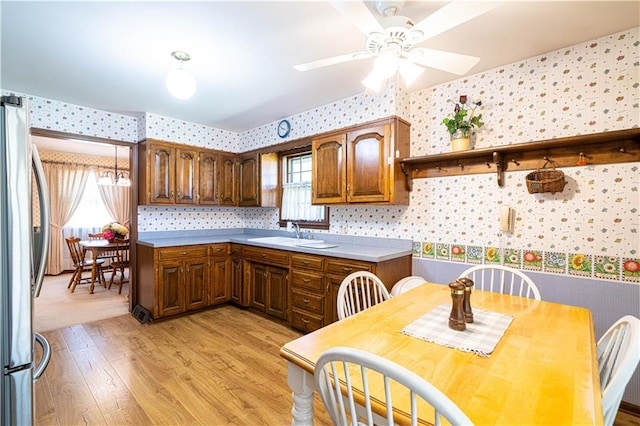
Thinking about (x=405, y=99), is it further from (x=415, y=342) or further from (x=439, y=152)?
(x=415, y=342)

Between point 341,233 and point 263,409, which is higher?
point 341,233

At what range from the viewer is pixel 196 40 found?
2014 millimetres

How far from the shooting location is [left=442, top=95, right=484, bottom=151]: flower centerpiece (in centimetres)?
244

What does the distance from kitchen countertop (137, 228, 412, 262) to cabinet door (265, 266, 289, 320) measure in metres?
0.29

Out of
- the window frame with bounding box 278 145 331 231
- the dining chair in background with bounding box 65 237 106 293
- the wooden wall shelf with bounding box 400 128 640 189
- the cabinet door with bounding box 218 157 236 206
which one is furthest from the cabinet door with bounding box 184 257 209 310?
the wooden wall shelf with bounding box 400 128 640 189

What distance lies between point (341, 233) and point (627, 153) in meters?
2.36

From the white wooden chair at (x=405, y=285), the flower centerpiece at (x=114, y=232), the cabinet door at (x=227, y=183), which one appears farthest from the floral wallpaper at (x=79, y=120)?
the white wooden chair at (x=405, y=285)

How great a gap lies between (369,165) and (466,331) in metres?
1.84

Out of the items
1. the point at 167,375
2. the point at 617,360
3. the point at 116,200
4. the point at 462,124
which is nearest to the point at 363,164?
the point at 462,124

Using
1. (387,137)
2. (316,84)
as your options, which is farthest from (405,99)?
(316,84)

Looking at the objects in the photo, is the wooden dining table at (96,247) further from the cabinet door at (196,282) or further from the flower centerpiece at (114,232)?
the cabinet door at (196,282)

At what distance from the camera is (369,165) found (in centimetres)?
282

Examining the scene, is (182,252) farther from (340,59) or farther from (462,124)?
(462,124)

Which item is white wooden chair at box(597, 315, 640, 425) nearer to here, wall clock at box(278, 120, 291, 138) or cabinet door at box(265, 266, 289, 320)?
cabinet door at box(265, 266, 289, 320)
